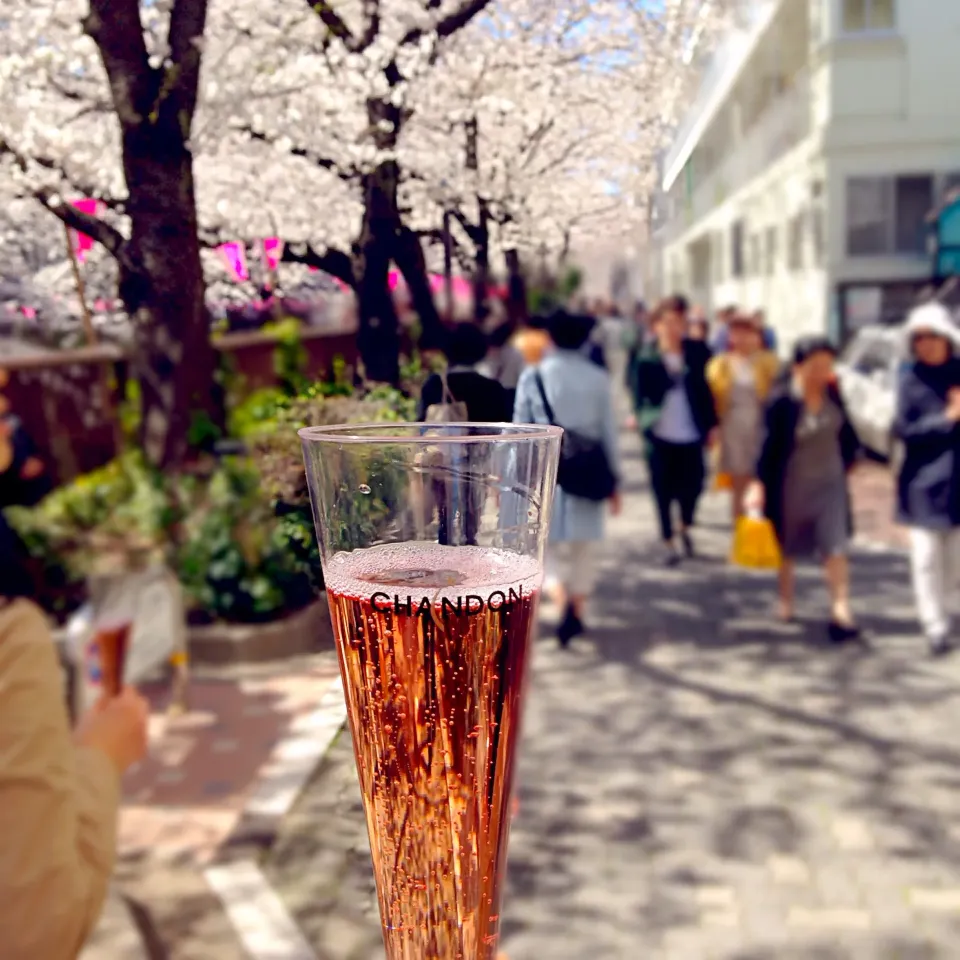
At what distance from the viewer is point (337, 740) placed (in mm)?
963

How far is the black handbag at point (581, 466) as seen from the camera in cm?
107

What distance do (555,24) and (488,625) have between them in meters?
0.65

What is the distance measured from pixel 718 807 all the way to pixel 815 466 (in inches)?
84.8

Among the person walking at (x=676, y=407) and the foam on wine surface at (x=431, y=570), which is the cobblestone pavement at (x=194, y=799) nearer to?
the foam on wine surface at (x=431, y=570)


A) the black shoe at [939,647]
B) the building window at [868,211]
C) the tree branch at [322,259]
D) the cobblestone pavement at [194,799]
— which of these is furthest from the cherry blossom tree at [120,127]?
the black shoe at [939,647]

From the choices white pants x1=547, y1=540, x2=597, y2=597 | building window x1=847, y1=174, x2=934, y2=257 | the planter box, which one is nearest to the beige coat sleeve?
building window x1=847, y1=174, x2=934, y2=257

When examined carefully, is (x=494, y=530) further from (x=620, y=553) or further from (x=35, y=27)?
(x=620, y=553)

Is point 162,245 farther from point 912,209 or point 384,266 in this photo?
point 912,209

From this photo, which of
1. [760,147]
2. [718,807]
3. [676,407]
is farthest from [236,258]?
[676,407]

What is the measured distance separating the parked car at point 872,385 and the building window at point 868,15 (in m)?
5.30

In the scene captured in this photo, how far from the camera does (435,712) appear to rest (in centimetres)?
77

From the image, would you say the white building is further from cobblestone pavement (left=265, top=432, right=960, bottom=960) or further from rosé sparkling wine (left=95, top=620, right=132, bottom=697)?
rosé sparkling wine (left=95, top=620, right=132, bottom=697)

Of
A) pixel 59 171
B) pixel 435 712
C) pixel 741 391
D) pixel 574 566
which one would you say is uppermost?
pixel 59 171

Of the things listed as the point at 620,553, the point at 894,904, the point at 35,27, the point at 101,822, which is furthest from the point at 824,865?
the point at 620,553
